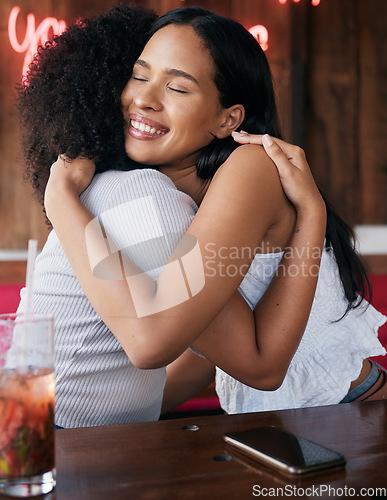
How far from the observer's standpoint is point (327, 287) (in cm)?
141

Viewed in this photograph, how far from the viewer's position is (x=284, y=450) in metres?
0.77

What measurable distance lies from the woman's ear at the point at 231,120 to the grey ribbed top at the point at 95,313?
11.0 inches

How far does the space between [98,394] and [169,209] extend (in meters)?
0.37

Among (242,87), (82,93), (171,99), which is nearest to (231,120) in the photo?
(242,87)

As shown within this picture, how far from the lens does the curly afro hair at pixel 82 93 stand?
1.31 metres

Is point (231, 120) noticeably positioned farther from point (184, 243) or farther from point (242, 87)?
point (184, 243)

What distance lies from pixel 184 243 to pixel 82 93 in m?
0.52

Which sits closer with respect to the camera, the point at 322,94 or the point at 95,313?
the point at 95,313

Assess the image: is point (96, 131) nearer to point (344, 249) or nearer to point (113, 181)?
point (113, 181)

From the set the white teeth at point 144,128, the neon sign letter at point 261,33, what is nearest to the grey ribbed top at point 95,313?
the white teeth at point 144,128

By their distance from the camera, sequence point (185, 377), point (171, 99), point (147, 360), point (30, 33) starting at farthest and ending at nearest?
point (30, 33) < point (185, 377) < point (171, 99) < point (147, 360)

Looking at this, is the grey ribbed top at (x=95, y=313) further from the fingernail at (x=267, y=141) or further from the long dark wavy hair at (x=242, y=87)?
the long dark wavy hair at (x=242, y=87)

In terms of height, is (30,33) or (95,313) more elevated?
(30,33)

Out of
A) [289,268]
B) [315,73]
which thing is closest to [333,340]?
[289,268]
